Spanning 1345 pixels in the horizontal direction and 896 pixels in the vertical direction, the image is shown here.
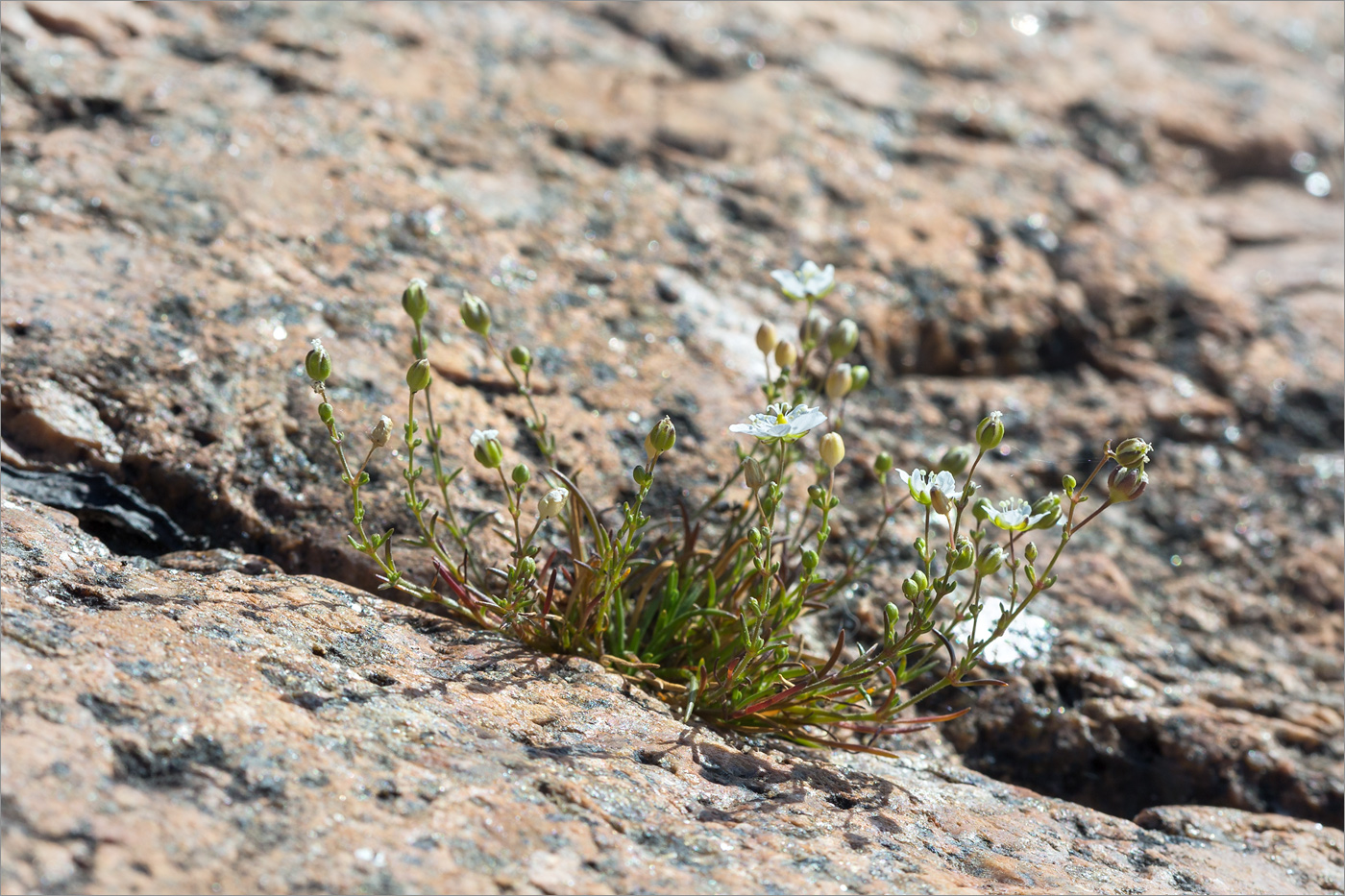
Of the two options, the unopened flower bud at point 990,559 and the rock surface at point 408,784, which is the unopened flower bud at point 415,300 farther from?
the unopened flower bud at point 990,559

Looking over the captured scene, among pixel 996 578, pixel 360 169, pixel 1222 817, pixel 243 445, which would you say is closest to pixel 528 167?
pixel 360 169

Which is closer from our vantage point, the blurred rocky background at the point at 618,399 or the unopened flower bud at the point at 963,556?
the blurred rocky background at the point at 618,399

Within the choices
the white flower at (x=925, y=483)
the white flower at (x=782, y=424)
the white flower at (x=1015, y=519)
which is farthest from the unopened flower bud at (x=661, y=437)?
the white flower at (x=1015, y=519)

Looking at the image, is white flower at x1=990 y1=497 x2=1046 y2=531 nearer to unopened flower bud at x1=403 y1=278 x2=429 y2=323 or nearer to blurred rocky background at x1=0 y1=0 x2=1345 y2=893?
blurred rocky background at x1=0 y1=0 x2=1345 y2=893

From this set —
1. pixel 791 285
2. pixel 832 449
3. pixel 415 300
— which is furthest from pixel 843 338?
pixel 415 300

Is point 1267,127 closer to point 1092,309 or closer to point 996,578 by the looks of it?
point 1092,309

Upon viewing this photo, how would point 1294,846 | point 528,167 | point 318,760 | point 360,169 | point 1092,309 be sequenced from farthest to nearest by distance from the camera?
1. point 1092,309
2. point 528,167
3. point 360,169
4. point 1294,846
5. point 318,760

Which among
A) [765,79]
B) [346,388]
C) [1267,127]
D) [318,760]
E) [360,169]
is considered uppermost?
[1267,127]
